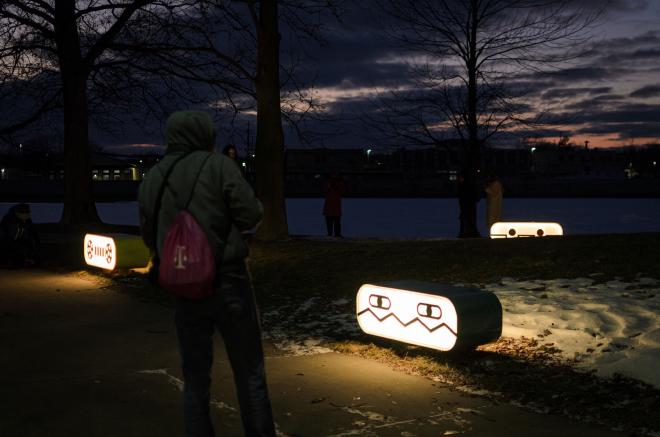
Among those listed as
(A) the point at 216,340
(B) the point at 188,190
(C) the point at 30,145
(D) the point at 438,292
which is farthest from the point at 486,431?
(C) the point at 30,145

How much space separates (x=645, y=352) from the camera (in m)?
5.82

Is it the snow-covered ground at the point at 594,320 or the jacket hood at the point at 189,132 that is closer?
the jacket hood at the point at 189,132

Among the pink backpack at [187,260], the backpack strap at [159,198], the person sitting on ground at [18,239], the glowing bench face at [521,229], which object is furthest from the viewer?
the glowing bench face at [521,229]

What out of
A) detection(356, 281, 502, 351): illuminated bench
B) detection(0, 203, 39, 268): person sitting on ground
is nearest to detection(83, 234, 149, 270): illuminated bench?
detection(0, 203, 39, 268): person sitting on ground

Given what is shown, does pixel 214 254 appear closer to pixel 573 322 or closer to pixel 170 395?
pixel 170 395

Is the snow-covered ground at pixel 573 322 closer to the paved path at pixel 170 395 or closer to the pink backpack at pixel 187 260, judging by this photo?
the paved path at pixel 170 395

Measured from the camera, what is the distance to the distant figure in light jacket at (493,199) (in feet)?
53.8

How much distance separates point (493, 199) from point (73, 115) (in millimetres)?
12283

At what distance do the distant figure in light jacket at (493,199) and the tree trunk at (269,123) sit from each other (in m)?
4.64

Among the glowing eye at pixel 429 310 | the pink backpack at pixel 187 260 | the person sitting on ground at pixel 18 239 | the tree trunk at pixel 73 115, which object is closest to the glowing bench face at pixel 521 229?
the person sitting on ground at pixel 18 239

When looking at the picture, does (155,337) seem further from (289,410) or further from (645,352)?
(645,352)

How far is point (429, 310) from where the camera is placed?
20.7 feet

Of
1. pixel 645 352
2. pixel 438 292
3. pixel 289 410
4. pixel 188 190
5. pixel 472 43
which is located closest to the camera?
pixel 188 190

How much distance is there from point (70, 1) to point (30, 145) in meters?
12.7
